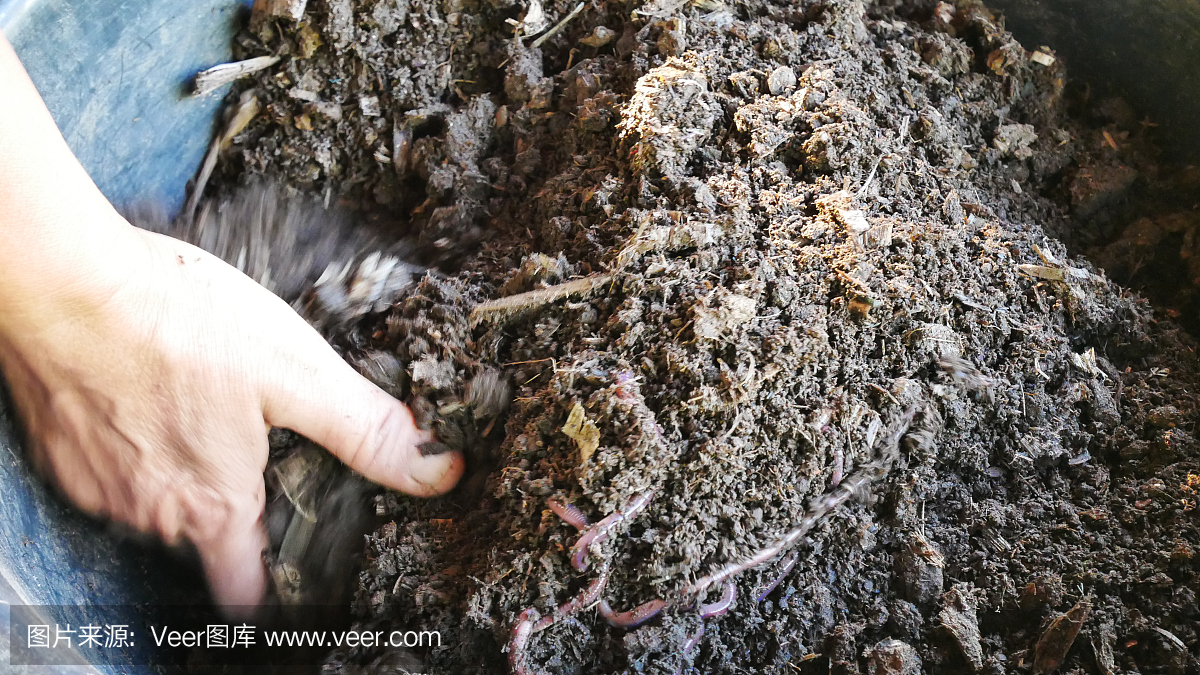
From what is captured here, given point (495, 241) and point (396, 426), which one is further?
point (495, 241)

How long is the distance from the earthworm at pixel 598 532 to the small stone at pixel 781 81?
0.80 m

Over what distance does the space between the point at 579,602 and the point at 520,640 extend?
10 cm

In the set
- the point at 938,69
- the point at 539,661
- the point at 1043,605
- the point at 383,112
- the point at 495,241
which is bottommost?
the point at 539,661

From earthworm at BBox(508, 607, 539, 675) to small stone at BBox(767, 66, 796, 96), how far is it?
1.00m

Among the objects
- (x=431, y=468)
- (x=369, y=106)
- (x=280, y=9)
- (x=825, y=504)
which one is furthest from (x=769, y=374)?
(x=280, y=9)

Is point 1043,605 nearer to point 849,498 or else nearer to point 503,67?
point 849,498

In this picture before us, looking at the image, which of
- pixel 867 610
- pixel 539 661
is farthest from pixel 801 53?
pixel 539 661

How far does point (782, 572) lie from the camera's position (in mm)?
1147

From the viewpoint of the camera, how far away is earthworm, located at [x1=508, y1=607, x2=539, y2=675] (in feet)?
3.57

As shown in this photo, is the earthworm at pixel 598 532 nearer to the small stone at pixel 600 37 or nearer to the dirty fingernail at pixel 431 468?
the dirty fingernail at pixel 431 468

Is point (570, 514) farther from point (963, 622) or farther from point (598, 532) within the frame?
point (963, 622)

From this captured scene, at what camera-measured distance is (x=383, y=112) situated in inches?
65.1

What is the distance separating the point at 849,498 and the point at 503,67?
43.2 inches

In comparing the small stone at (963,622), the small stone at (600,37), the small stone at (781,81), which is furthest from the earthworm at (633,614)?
the small stone at (600,37)
